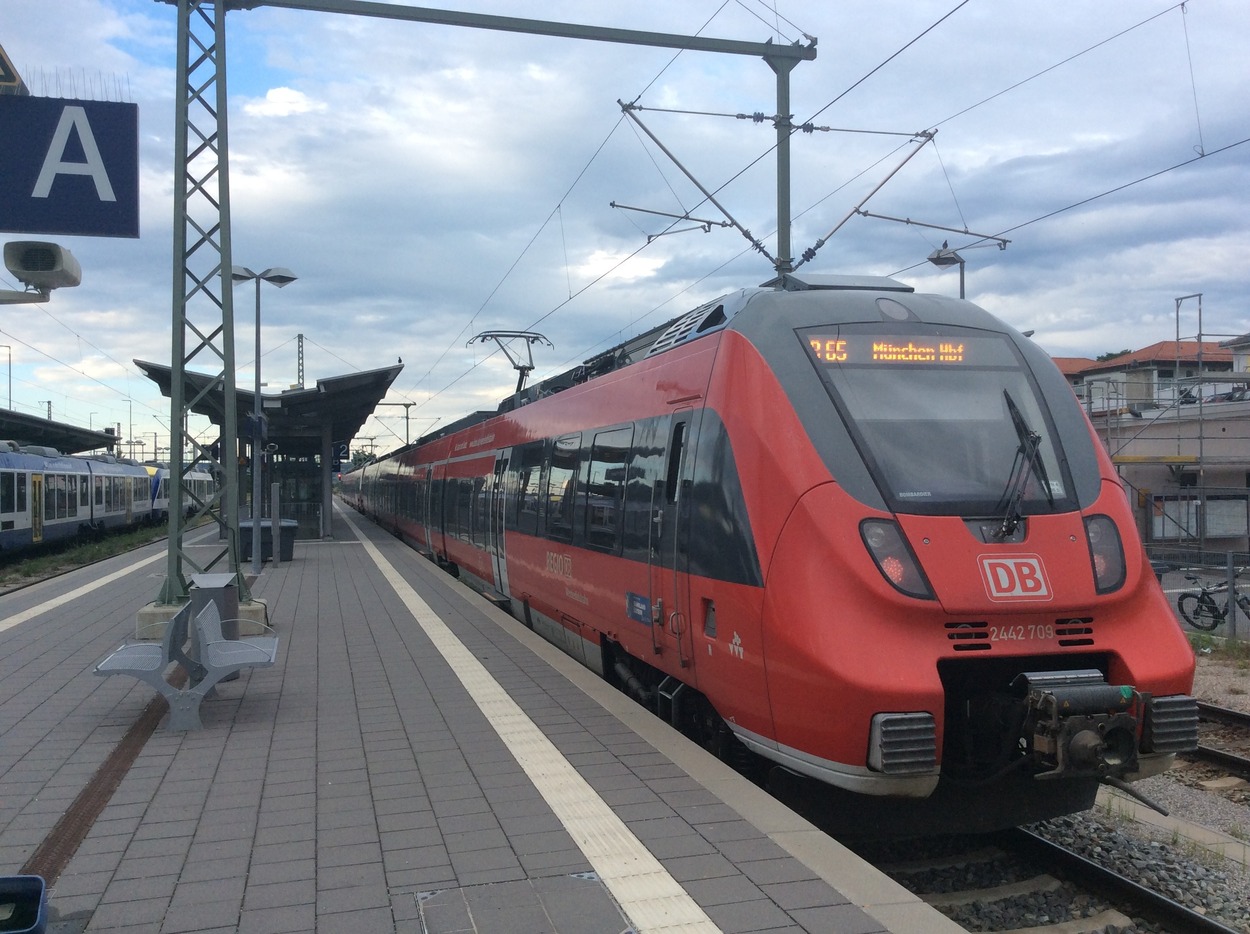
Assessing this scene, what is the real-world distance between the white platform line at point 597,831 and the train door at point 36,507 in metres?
22.6

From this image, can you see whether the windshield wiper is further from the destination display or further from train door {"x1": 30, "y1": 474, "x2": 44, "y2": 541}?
train door {"x1": 30, "y1": 474, "x2": 44, "y2": 541}

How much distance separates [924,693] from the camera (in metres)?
4.74

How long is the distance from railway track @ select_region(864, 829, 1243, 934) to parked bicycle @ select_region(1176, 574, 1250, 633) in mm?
10513

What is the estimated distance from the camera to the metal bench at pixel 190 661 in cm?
684

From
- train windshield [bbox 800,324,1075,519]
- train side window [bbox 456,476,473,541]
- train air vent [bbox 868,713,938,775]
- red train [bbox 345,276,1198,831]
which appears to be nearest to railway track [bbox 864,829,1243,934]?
red train [bbox 345,276,1198,831]

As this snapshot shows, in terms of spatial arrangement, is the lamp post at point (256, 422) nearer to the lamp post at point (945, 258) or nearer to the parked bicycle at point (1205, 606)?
the lamp post at point (945, 258)

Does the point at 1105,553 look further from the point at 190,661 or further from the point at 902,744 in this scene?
the point at 190,661

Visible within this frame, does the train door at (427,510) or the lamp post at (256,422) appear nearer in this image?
the lamp post at (256,422)

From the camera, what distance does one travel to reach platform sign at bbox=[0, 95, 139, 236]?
364cm

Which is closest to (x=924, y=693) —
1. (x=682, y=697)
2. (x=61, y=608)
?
(x=682, y=697)

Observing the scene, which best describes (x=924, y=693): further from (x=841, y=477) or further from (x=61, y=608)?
(x=61, y=608)

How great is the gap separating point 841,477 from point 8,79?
12.6ft

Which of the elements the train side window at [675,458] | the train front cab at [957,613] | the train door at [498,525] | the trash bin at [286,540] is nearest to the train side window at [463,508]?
the train door at [498,525]

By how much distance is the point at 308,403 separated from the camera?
25.4 m
